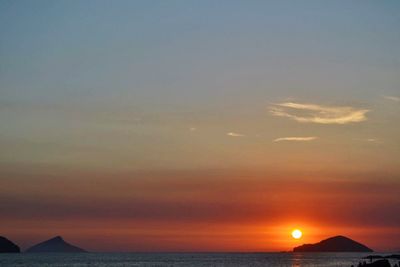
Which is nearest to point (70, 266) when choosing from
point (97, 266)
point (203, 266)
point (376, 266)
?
point (97, 266)

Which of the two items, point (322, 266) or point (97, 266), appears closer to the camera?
point (322, 266)

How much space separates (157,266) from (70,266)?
19741 mm

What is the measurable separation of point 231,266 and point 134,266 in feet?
74.4

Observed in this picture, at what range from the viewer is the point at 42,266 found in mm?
141750

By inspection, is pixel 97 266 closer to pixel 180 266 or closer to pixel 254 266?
pixel 180 266

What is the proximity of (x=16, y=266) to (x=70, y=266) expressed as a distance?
1179cm

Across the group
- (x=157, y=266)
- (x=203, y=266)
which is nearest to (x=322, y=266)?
(x=203, y=266)

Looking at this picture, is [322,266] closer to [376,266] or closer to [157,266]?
[157,266]

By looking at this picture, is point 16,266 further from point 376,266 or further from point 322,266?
point 376,266

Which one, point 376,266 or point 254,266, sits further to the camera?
point 254,266

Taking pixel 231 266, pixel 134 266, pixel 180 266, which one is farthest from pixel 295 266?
pixel 134 266

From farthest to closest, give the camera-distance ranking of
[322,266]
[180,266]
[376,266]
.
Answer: [180,266], [322,266], [376,266]

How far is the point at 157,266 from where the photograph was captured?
141 meters

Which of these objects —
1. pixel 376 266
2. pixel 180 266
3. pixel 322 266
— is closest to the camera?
pixel 376 266
